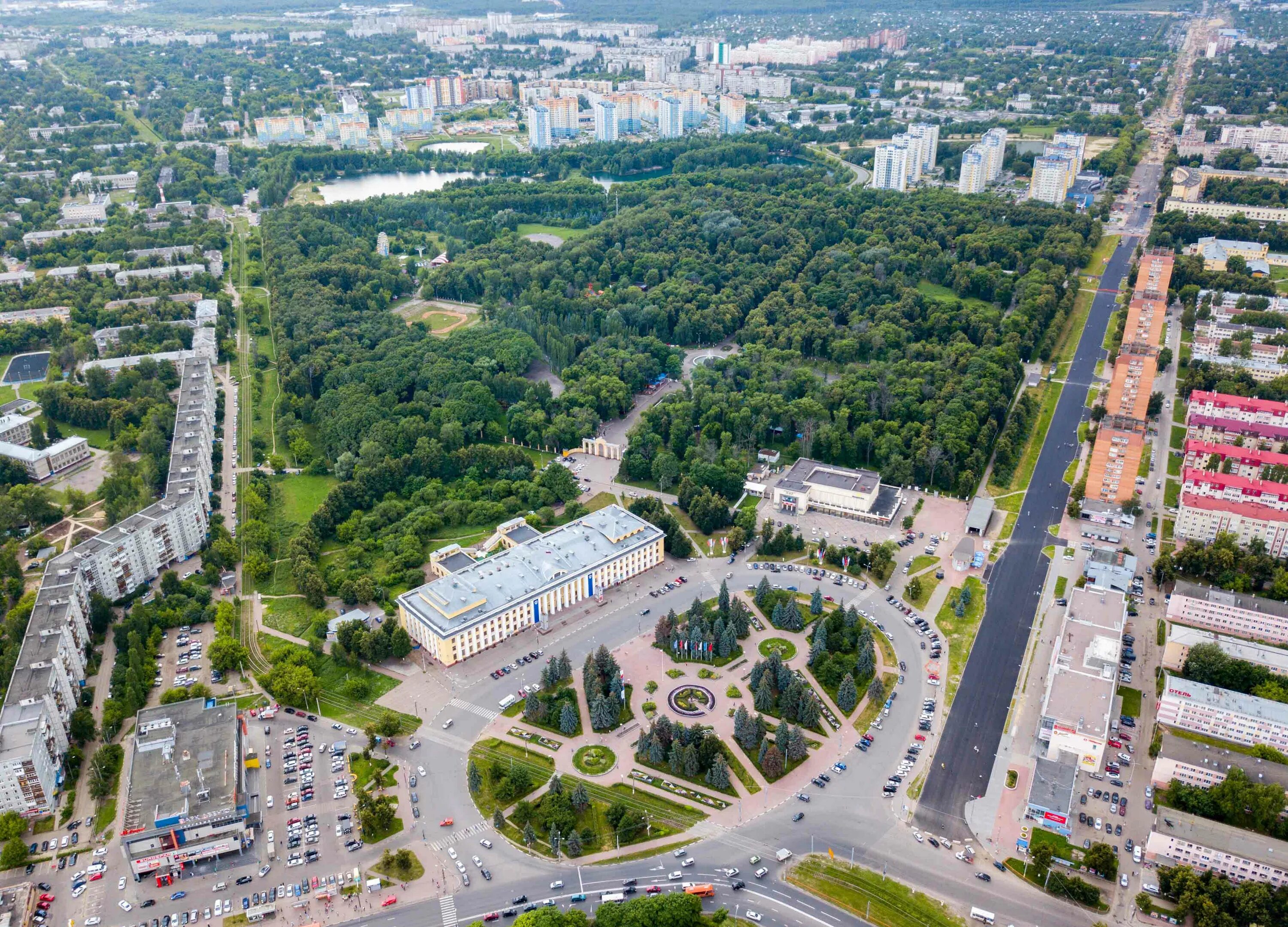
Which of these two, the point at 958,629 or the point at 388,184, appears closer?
the point at 958,629

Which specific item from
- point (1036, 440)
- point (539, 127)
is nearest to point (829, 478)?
point (1036, 440)

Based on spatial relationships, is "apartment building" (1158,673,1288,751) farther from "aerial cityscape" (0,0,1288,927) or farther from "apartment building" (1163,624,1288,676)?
"apartment building" (1163,624,1288,676)

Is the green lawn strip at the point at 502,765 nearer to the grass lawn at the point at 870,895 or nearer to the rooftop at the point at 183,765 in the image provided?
the rooftop at the point at 183,765

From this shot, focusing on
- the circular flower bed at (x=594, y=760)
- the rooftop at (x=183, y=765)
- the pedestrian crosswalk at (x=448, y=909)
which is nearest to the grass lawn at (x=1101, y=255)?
the circular flower bed at (x=594, y=760)

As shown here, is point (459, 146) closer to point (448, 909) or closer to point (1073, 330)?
point (1073, 330)

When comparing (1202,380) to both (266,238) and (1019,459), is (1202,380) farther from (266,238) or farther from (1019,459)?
(266,238)

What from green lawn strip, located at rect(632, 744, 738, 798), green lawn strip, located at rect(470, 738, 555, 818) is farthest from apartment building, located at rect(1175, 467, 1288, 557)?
green lawn strip, located at rect(470, 738, 555, 818)
